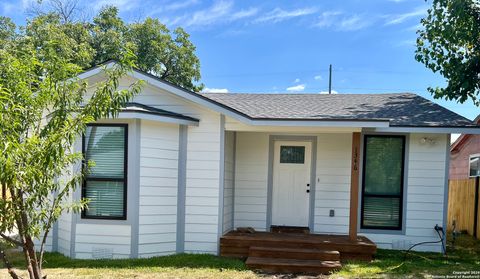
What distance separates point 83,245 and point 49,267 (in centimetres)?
70

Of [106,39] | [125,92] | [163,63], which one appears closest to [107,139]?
[125,92]

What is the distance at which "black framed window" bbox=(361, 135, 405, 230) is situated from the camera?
24.8 ft

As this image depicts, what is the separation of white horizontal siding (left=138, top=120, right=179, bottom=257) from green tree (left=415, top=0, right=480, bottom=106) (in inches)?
281

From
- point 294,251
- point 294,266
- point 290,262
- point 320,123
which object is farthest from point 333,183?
point 294,266

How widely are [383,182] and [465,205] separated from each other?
15.7 feet

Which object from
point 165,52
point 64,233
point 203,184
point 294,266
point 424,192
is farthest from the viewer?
point 165,52

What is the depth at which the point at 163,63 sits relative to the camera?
68.8 feet

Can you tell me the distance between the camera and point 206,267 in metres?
6.05

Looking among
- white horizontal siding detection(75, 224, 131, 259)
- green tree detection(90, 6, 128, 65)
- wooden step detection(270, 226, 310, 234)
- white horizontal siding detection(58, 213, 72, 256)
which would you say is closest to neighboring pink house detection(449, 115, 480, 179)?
wooden step detection(270, 226, 310, 234)

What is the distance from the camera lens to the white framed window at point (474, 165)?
1280 cm

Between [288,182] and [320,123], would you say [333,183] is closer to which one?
[288,182]

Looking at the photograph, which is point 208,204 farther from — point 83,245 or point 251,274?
point 83,245

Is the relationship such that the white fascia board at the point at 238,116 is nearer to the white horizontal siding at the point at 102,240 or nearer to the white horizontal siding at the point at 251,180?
the white horizontal siding at the point at 251,180

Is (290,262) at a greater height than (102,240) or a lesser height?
lesser
